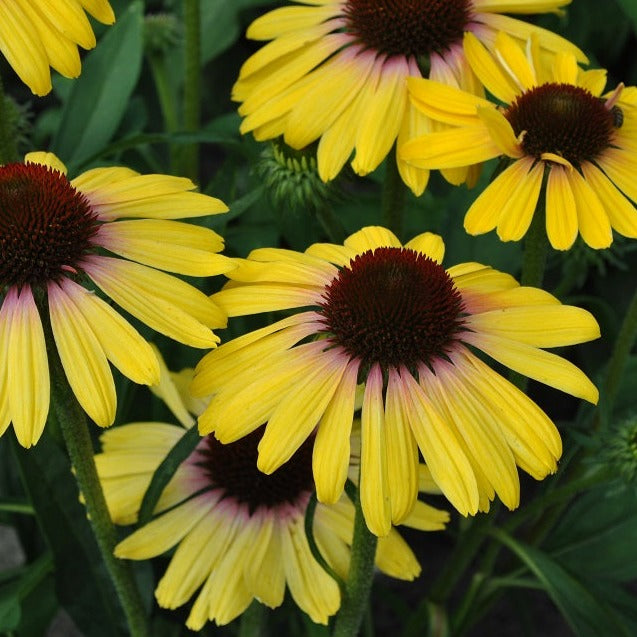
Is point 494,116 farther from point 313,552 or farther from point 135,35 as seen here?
point 135,35

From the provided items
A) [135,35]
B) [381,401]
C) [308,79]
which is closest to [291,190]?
[308,79]

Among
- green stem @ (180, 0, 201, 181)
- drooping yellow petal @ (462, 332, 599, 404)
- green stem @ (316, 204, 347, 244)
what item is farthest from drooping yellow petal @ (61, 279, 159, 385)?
green stem @ (180, 0, 201, 181)

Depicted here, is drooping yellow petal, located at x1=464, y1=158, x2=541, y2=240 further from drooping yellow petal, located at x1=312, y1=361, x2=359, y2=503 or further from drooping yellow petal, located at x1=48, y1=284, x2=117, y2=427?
drooping yellow petal, located at x1=48, y1=284, x2=117, y2=427

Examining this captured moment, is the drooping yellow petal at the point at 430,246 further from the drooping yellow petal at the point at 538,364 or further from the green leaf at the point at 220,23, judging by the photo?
the green leaf at the point at 220,23

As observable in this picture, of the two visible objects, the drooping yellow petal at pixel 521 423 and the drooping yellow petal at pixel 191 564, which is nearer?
the drooping yellow petal at pixel 521 423

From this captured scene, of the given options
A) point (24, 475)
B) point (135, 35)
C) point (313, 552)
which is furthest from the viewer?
point (135, 35)

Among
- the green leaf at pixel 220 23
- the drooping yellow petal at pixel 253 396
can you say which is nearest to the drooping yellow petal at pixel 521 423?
the drooping yellow petal at pixel 253 396
